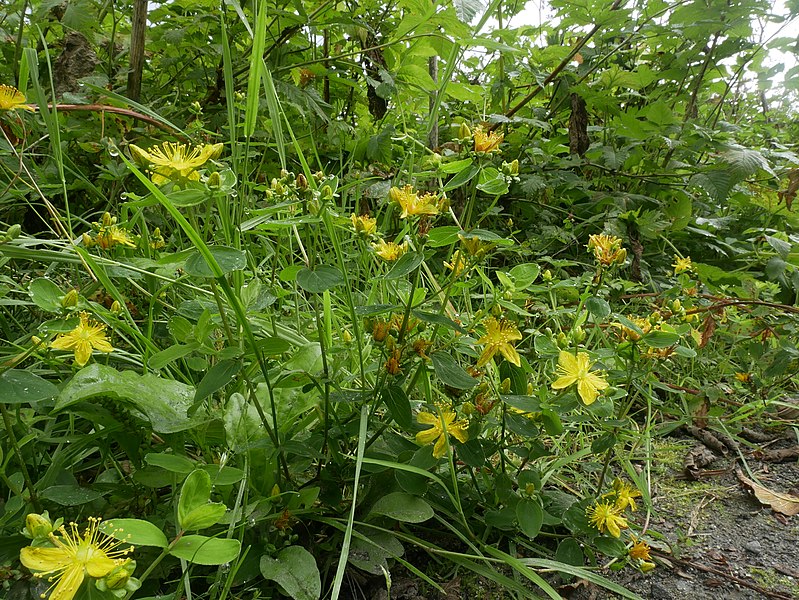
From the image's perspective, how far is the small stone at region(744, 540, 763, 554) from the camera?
864 millimetres

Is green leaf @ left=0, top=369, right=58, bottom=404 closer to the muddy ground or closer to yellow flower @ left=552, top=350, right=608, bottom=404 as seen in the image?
the muddy ground

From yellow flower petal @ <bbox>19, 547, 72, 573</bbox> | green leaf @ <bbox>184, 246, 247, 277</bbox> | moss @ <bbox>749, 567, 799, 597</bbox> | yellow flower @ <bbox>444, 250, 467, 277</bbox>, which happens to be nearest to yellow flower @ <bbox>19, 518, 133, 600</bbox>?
yellow flower petal @ <bbox>19, 547, 72, 573</bbox>

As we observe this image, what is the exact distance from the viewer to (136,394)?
0.67 metres

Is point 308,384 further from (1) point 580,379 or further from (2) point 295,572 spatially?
(1) point 580,379

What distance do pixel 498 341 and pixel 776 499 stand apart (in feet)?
2.12

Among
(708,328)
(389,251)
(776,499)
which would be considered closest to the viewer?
(389,251)

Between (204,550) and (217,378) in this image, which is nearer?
(204,550)

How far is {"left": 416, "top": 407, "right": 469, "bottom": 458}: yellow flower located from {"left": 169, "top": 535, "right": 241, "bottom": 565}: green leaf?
29 centimetres

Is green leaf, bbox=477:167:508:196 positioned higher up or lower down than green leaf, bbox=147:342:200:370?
higher up

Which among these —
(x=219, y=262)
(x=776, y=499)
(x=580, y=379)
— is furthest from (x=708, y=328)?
(x=219, y=262)

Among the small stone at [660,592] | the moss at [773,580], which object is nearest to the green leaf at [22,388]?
the small stone at [660,592]

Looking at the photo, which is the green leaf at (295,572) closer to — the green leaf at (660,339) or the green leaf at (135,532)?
the green leaf at (135,532)

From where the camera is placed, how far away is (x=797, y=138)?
8.61ft

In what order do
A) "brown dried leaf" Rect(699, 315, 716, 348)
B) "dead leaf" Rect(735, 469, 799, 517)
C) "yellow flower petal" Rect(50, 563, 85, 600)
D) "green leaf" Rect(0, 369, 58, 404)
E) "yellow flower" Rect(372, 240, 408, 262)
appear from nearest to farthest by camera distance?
"yellow flower petal" Rect(50, 563, 85, 600) → "green leaf" Rect(0, 369, 58, 404) → "yellow flower" Rect(372, 240, 408, 262) → "dead leaf" Rect(735, 469, 799, 517) → "brown dried leaf" Rect(699, 315, 716, 348)
